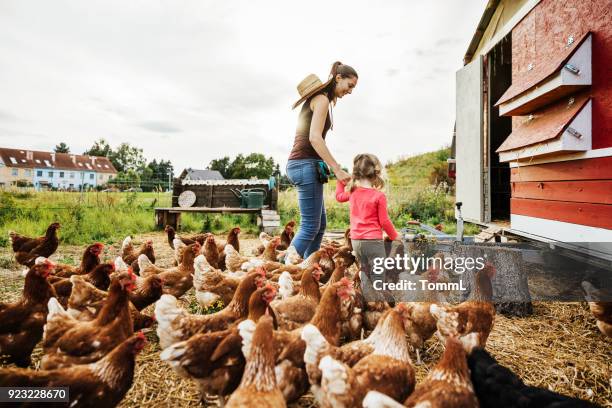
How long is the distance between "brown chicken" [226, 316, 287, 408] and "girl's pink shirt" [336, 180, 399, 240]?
150 centimetres

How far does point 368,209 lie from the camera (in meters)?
2.88

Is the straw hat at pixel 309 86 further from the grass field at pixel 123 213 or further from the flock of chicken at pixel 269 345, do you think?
the grass field at pixel 123 213

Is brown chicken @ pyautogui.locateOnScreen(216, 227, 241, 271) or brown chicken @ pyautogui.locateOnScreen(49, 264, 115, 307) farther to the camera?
brown chicken @ pyautogui.locateOnScreen(216, 227, 241, 271)

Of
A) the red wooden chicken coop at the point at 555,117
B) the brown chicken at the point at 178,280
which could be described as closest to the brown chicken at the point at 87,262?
the brown chicken at the point at 178,280

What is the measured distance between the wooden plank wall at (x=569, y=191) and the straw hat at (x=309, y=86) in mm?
2195

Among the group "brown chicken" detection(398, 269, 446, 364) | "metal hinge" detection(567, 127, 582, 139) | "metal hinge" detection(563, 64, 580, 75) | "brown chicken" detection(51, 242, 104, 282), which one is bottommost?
"brown chicken" detection(398, 269, 446, 364)

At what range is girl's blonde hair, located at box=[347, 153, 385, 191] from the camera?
2949 millimetres

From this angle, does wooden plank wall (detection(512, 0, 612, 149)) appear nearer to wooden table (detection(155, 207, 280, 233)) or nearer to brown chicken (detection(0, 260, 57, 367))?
brown chicken (detection(0, 260, 57, 367))

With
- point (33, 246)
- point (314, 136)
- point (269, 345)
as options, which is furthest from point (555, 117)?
point (33, 246)

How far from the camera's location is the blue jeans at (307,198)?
2.90m

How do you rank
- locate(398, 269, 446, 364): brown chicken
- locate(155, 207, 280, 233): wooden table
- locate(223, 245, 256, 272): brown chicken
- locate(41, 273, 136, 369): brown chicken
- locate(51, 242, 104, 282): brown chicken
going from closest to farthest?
locate(41, 273, 136, 369): brown chicken
locate(398, 269, 446, 364): brown chicken
locate(51, 242, 104, 282): brown chicken
locate(223, 245, 256, 272): brown chicken
locate(155, 207, 280, 233): wooden table

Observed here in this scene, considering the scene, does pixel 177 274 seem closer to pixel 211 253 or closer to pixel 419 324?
pixel 211 253

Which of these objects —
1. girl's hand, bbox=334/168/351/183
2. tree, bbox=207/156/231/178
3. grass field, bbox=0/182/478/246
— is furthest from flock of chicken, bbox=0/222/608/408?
tree, bbox=207/156/231/178

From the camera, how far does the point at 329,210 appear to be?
10.5 meters
